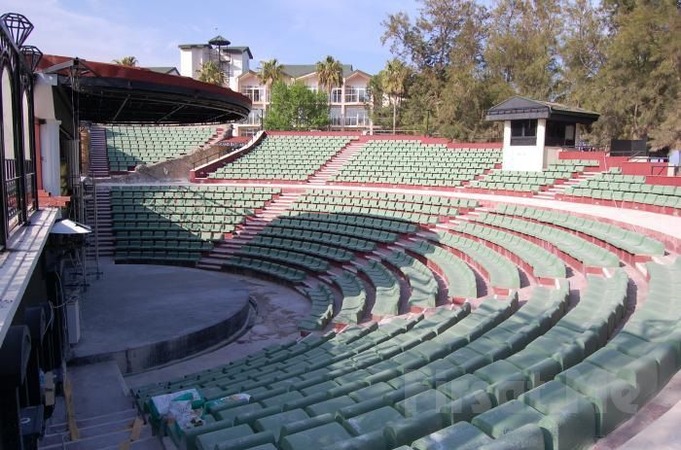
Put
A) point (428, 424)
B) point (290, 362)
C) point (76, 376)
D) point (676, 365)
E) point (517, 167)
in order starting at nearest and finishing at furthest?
point (428, 424)
point (676, 365)
point (290, 362)
point (76, 376)
point (517, 167)

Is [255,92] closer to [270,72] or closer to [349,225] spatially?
[270,72]

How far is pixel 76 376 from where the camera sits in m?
10.1

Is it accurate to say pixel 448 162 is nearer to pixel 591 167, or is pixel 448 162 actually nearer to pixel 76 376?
pixel 591 167

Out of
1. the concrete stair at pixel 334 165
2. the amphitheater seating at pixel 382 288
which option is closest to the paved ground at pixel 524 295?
the amphitheater seating at pixel 382 288

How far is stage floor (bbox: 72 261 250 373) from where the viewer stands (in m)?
11.2

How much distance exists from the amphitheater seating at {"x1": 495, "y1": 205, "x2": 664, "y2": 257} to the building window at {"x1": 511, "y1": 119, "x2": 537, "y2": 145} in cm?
915

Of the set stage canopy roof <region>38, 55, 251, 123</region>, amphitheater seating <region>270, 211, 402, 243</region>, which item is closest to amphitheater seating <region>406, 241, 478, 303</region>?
amphitheater seating <region>270, 211, 402, 243</region>

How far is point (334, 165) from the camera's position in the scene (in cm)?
3177

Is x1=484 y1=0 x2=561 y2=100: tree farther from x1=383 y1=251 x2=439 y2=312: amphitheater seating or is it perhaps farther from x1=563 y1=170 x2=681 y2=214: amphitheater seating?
x1=383 y1=251 x2=439 y2=312: amphitheater seating

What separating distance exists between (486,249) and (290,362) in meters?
7.49

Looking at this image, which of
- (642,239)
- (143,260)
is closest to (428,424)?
(642,239)

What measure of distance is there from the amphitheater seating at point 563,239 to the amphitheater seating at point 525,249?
1.17 ft

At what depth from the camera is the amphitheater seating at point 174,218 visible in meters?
21.6

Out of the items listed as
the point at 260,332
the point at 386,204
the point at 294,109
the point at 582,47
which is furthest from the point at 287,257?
the point at 294,109
